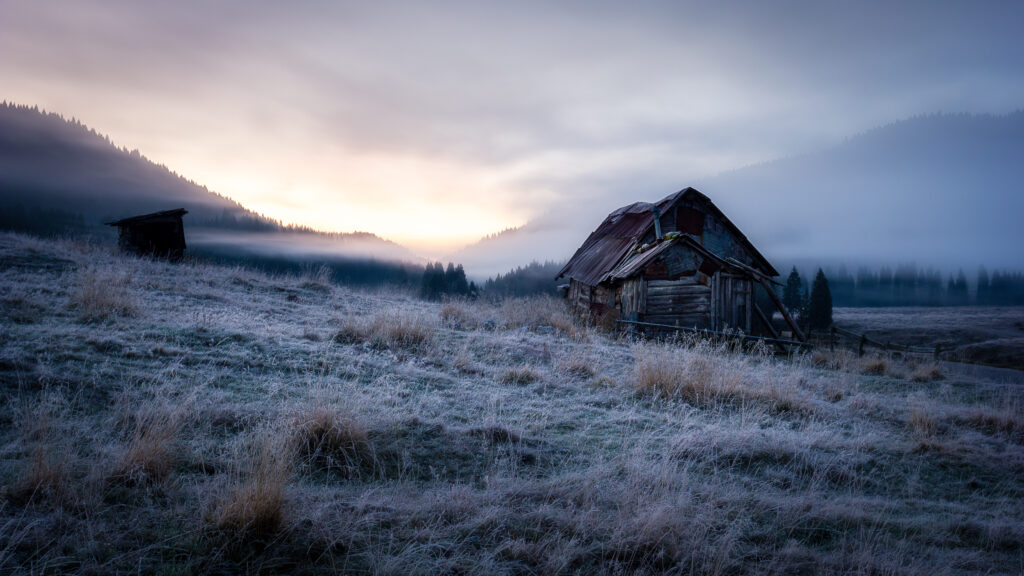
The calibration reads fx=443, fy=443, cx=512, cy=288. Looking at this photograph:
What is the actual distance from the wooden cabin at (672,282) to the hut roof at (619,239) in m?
0.06

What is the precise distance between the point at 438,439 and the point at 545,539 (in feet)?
Answer: 6.18

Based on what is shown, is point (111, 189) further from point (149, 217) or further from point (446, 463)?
point (446, 463)

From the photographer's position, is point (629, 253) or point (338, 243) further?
point (338, 243)

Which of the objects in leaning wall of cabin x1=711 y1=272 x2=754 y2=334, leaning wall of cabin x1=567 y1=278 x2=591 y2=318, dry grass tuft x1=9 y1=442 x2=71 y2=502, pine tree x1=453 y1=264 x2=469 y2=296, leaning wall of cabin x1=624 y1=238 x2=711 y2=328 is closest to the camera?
dry grass tuft x1=9 y1=442 x2=71 y2=502

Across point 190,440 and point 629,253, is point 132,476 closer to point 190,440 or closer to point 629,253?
point 190,440

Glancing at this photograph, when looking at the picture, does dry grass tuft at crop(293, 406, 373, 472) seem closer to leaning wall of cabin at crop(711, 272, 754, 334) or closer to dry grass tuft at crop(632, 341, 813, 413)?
dry grass tuft at crop(632, 341, 813, 413)

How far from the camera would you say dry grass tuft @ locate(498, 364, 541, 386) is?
23.1 ft

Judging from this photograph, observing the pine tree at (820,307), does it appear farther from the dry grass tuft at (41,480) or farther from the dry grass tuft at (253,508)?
the dry grass tuft at (41,480)

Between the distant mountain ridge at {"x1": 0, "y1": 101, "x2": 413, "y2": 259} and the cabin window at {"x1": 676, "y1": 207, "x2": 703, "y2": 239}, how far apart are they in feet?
359

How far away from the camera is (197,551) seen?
7.84 feet

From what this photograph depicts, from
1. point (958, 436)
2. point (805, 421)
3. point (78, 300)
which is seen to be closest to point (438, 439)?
point (805, 421)

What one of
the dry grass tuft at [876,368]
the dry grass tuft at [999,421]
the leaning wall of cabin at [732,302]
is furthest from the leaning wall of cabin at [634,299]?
the dry grass tuft at [999,421]

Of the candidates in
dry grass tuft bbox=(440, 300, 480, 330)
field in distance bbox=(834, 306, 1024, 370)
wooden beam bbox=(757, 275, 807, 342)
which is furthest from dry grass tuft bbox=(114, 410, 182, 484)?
field in distance bbox=(834, 306, 1024, 370)

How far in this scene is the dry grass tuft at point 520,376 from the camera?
7.05 meters
